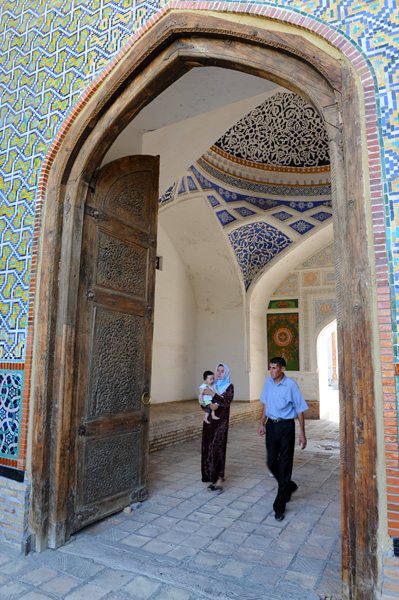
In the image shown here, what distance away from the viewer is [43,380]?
2750mm

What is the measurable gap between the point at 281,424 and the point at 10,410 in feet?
6.36

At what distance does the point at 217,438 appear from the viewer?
383 centimetres

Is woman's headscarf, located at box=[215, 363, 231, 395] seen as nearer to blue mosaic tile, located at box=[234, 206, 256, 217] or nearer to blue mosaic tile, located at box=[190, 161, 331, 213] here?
blue mosaic tile, located at box=[190, 161, 331, 213]

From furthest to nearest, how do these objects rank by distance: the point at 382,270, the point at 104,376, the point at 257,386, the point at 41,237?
the point at 257,386 → the point at 104,376 → the point at 41,237 → the point at 382,270

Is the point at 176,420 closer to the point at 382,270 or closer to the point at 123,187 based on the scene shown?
the point at 123,187

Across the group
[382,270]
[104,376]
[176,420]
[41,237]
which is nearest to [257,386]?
[176,420]

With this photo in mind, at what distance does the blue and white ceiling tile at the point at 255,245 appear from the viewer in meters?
8.21

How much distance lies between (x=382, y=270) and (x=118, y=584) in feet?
6.59

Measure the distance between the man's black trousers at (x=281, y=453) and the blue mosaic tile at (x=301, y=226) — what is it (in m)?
5.62

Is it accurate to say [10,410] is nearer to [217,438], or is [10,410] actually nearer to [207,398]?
[207,398]

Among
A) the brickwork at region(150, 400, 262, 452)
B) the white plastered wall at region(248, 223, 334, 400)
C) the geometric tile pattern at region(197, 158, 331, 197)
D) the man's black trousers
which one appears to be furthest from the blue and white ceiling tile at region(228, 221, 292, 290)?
the man's black trousers

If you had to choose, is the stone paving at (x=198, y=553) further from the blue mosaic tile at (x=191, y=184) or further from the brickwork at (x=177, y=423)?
the blue mosaic tile at (x=191, y=184)

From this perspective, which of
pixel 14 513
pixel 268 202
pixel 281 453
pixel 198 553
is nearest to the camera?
pixel 198 553

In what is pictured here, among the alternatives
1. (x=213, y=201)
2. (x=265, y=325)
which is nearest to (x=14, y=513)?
(x=213, y=201)
